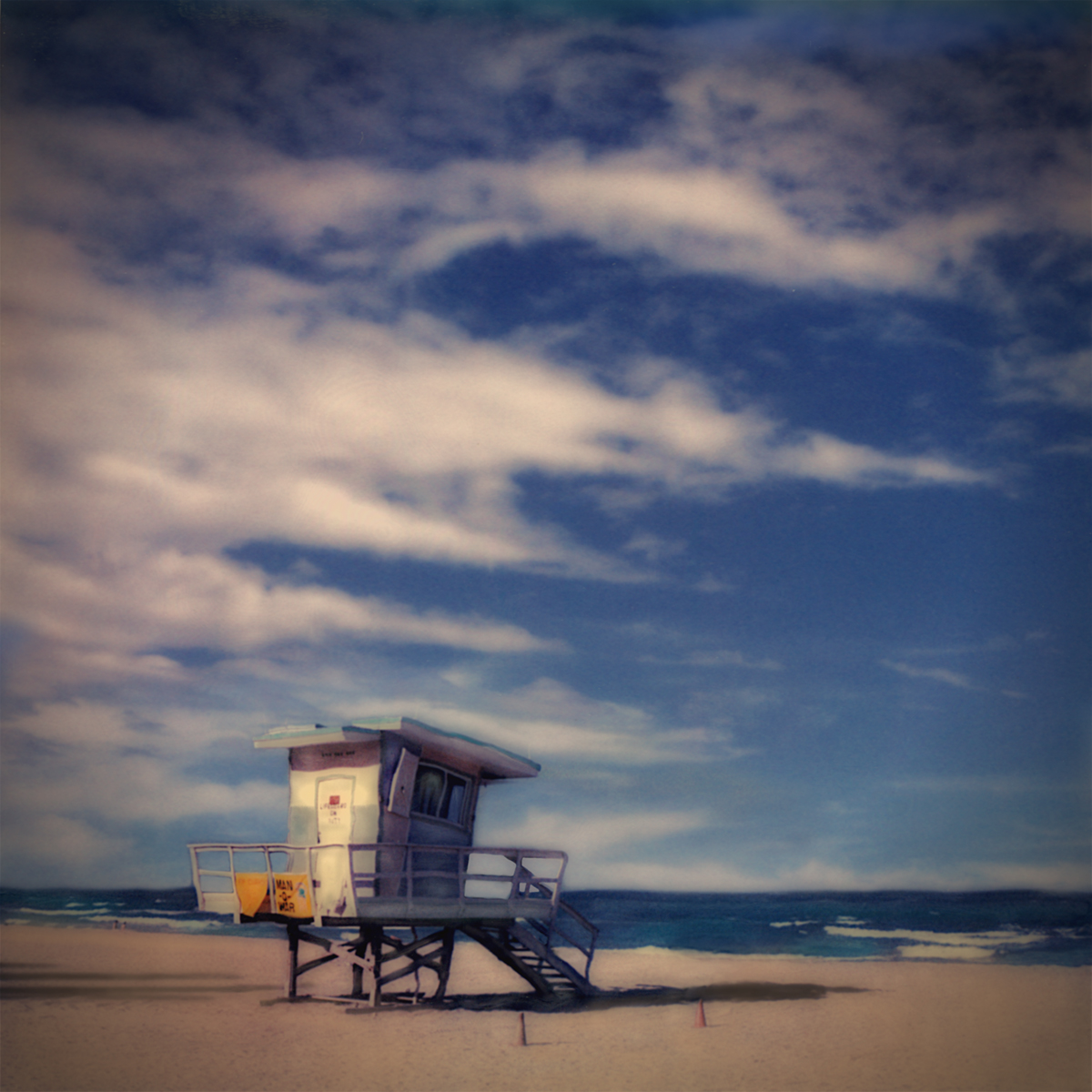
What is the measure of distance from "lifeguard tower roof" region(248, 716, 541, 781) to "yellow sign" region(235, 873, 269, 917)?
2.14 meters

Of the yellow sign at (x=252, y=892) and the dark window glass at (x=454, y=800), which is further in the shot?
the dark window glass at (x=454, y=800)

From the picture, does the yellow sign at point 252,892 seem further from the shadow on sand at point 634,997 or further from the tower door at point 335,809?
the shadow on sand at point 634,997

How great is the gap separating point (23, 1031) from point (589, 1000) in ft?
32.1

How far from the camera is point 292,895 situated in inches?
636

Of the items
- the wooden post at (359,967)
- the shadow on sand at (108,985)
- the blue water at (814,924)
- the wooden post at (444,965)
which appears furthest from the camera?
the blue water at (814,924)

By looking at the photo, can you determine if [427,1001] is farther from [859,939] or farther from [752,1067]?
[859,939]

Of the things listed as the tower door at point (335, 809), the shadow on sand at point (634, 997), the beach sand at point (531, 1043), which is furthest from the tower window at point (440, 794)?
the shadow on sand at point (634, 997)

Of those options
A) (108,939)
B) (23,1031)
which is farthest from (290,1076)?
(108,939)

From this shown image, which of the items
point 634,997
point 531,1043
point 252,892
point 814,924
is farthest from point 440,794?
point 814,924

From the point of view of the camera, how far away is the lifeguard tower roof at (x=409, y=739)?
54.6 feet

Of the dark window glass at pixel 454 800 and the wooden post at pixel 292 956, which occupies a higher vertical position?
the dark window glass at pixel 454 800

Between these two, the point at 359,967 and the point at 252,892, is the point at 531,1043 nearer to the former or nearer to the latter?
the point at 359,967

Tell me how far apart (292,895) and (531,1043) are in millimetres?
4348

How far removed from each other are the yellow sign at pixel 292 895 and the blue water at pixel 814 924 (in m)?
30.9
